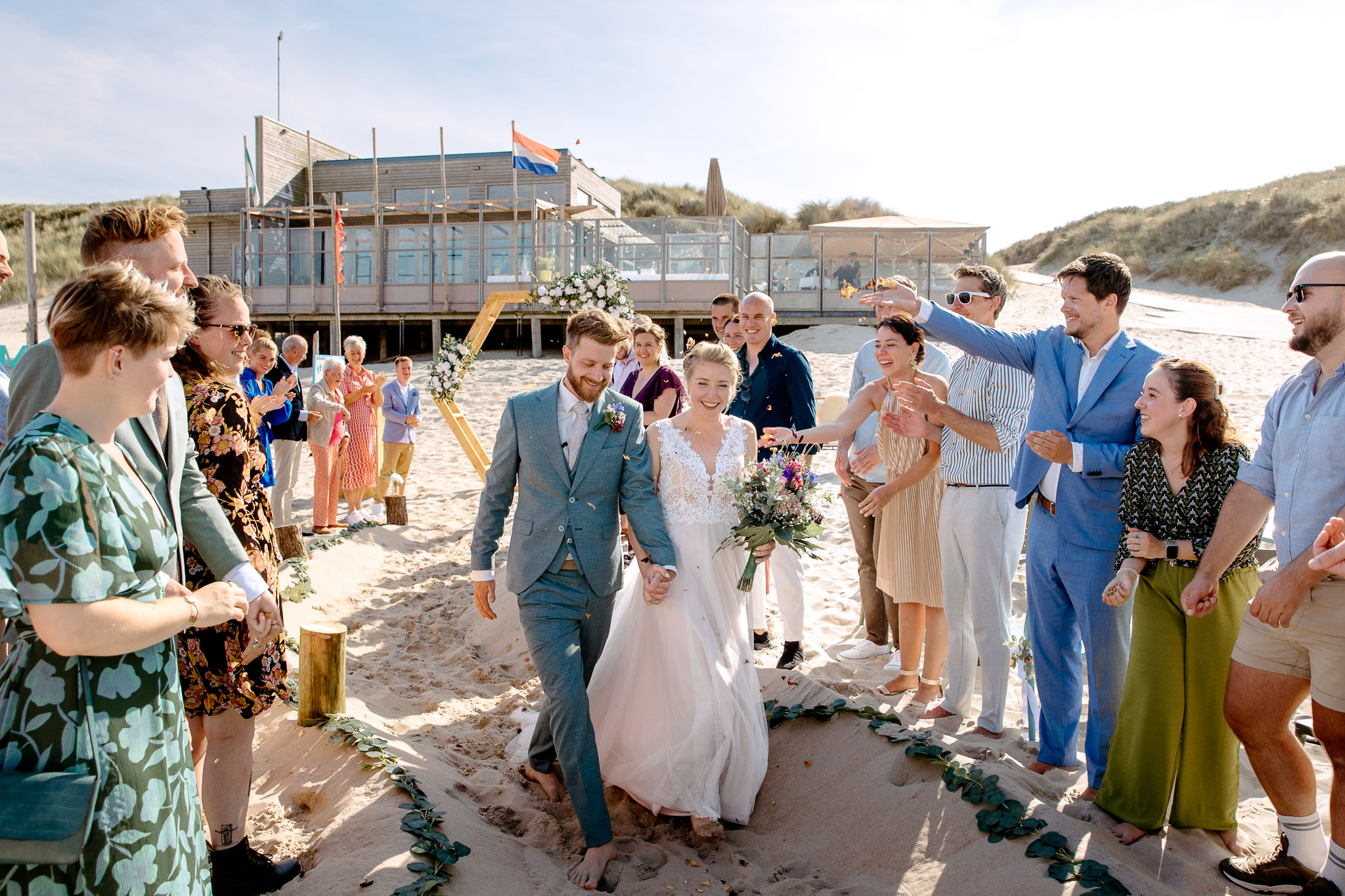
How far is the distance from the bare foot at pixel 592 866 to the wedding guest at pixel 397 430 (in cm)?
738

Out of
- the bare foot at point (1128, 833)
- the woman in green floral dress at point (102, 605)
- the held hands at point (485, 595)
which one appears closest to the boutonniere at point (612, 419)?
the held hands at point (485, 595)

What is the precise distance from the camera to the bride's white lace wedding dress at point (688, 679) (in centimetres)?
369

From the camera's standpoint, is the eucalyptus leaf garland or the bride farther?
the bride

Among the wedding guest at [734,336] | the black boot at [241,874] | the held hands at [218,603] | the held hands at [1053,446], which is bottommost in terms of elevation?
the black boot at [241,874]

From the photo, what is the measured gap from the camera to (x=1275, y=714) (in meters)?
3.01

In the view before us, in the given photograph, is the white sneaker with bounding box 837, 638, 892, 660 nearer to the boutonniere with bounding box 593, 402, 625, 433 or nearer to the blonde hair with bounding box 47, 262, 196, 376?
the boutonniere with bounding box 593, 402, 625, 433

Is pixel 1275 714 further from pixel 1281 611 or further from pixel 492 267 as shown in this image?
pixel 492 267

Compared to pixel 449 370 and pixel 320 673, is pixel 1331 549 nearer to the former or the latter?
pixel 320 673

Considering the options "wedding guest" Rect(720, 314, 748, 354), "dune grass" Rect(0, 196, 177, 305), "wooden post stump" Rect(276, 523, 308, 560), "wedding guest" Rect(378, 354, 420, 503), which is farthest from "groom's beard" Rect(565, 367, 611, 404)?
"dune grass" Rect(0, 196, 177, 305)

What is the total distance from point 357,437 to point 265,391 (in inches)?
109

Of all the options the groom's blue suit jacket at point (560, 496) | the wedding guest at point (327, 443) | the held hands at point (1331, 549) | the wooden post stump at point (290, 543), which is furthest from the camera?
the wedding guest at point (327, 443)

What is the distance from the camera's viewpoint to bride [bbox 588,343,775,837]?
12.1 ft

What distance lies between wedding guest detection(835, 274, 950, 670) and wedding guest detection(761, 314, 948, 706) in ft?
1.62

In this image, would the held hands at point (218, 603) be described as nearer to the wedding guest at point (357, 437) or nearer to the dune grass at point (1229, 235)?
the wedding guest at point (357, 437)
